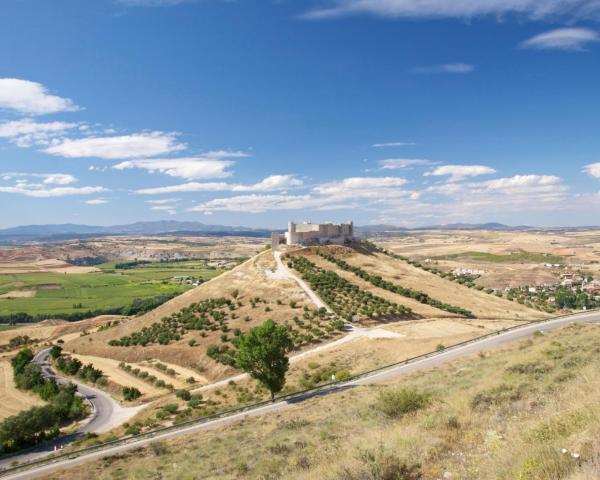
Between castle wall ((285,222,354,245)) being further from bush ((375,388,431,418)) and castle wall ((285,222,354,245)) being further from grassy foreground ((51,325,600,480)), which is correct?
bush ((375,388,431,418))

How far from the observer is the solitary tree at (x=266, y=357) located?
34.4 metres

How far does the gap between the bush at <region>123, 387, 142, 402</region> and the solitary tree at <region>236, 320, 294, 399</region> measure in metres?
17.4

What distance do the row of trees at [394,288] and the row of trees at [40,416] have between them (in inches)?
1880

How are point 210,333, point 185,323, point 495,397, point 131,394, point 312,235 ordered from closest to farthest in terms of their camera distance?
point 495,397 → point 131,394 → point 210,333 → point 185,323 → point 312,235

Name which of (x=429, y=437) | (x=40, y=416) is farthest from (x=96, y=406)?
(x=429, y=437)

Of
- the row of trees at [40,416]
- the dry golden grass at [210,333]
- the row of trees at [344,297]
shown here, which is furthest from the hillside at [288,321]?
the row of trees at [40,416]

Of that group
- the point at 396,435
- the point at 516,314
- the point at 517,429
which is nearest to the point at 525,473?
the point at 517,429

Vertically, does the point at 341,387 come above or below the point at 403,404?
below

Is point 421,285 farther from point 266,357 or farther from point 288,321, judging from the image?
point 266,357

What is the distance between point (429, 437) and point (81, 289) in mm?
169412

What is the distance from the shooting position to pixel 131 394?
45.9 meters

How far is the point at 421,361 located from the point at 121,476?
26696 mm

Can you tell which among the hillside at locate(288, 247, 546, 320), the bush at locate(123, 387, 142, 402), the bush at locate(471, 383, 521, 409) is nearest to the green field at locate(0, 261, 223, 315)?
the hillside at locate(288, 247, 546, 320)

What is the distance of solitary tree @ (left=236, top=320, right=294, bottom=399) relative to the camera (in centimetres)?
3444
